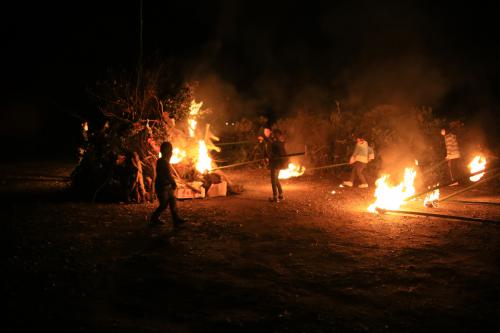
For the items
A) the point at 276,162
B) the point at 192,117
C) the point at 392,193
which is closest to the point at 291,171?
the point at 192,117

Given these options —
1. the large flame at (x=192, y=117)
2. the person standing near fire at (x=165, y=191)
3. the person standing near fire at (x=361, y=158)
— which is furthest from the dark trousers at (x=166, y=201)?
the person standing near fire at (x=361, y=158)

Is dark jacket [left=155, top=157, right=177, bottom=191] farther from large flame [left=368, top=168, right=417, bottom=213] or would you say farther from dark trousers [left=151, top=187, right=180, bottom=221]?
large flame [left=368, top=168, right=417, bottom=213]

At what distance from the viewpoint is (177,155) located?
13.1 meters

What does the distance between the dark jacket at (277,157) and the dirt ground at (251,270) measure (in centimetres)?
155

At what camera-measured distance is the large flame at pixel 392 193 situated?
9.98 meters

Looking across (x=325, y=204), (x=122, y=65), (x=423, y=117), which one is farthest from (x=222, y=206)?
(x=423, y=117)

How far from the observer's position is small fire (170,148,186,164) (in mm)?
13000

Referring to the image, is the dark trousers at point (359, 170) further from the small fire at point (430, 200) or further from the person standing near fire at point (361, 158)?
the small fire at point (430, 200)

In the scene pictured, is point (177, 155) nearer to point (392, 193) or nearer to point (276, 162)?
point (276, 162)

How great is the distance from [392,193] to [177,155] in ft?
20.2

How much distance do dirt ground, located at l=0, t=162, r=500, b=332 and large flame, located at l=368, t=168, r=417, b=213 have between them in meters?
0.37

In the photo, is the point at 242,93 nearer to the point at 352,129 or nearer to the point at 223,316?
the point at 352,129

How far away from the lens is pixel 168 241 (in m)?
7.77

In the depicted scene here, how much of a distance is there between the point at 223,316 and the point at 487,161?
1324 cm
